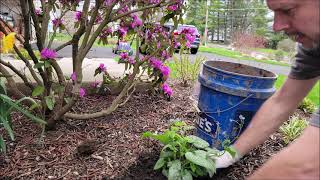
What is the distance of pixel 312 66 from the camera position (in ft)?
5.37

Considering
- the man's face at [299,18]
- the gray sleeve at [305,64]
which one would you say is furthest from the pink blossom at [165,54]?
the man's face at [299,18]

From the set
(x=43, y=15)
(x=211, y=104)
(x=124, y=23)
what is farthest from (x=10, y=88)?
(x=211, y=104)

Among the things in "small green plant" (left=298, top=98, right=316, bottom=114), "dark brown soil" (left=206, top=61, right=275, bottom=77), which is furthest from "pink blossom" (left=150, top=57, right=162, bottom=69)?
"small green plant" (left=298, top=98, right=316, bottom=114)

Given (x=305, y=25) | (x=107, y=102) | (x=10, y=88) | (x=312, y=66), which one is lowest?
(x=107, y=102)

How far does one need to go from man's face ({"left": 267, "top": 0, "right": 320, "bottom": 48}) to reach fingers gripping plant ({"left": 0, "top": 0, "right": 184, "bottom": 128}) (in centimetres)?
151

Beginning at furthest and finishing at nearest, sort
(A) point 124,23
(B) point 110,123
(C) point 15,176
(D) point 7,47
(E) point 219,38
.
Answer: (E) point 219,38 < (A) point 124,23 < (B) point 110,123 < (C) point 15,176 < (D) point 7,47

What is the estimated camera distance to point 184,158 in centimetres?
215

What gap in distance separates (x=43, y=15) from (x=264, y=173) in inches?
91.7

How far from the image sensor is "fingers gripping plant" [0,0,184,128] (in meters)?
2.52

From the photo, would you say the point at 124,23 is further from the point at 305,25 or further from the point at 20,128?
the point at 305,25

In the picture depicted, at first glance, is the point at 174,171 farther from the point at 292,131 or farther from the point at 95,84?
the point at 95,84

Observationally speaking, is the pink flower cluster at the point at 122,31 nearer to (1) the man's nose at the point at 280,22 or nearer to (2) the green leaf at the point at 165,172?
(2) the green leaf at the point at 165,172

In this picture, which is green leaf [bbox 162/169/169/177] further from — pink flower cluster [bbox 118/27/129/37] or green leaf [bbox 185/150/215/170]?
pink flower cluster [bbox 118/27/129/37]

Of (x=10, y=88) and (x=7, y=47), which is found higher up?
(x=7, y=47)
